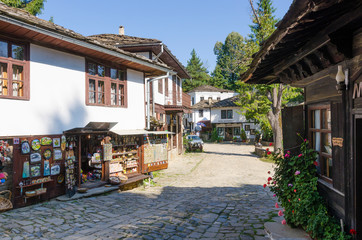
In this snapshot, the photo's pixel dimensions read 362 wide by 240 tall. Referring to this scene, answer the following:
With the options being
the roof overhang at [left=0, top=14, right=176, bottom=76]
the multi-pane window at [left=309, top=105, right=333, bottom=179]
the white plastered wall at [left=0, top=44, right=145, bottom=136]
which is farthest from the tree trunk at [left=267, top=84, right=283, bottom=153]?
the multi-pane window at [left=309, top=105, right=333, bottom=179]

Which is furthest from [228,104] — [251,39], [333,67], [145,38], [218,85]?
[333,67]

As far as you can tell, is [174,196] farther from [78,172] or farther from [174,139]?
[174,139]

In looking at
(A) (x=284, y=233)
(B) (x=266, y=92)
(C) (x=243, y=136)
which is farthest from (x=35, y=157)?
(C) (x=243, y=136)

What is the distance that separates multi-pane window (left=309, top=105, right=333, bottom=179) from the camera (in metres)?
4.45

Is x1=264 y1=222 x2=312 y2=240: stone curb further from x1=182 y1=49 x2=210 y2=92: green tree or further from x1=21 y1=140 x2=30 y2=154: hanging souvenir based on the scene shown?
x1=182 y1=49 x2=210 y2=92: green tree

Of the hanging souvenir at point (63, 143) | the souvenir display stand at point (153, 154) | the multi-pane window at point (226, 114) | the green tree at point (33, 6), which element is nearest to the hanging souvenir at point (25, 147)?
the hanging souvenir at point (63, 143)

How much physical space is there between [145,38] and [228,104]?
2910cm

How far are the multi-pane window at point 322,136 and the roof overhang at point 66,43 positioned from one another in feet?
23.9

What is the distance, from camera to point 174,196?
9.96 m

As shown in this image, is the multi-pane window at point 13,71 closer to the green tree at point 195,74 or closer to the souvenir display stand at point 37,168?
the souvenir display stand at point 37,168

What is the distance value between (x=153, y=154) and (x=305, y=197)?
967cm

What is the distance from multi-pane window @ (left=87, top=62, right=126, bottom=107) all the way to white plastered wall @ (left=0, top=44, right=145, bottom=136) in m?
0.33

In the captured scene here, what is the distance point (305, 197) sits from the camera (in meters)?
4.37

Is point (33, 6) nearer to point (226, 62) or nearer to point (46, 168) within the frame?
point (46, 168)
